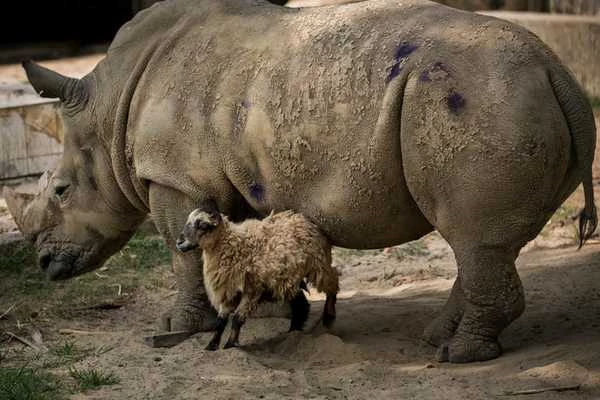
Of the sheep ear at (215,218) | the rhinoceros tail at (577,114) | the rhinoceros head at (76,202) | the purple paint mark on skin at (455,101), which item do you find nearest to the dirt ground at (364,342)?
the rhinoceros head at (76,202)

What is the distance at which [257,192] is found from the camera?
266 inches

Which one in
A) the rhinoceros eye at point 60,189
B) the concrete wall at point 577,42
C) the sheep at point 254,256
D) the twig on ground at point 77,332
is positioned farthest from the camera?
the concrete wall at point 577,42

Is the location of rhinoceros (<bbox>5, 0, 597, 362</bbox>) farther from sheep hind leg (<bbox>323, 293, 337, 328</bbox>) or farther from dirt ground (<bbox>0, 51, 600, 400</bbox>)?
sheep hind leg (<bbox>323, 293, 337, 328</bbox>)

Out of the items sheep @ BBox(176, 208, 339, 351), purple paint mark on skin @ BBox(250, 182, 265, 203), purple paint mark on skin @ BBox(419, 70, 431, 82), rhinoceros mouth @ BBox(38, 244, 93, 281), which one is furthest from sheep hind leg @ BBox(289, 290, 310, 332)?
purple paint mark on skin @ BBox(419, 70, 431, 82)

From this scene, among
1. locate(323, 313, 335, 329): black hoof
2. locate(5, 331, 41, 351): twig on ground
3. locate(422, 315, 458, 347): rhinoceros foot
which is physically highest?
locate(422, 315, 458, 347): rhinoceros foot

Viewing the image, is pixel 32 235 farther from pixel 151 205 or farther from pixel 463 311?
pixel 463 311

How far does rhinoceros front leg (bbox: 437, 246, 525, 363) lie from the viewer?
597 centimetres

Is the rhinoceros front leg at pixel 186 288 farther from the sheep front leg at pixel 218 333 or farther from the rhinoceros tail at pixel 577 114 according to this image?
the rhinoceros tail at pixel 577 114

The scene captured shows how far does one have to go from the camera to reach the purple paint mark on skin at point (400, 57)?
6070 mm

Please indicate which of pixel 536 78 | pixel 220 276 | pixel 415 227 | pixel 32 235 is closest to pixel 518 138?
pixel 536 78

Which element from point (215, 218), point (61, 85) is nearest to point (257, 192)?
point (215, 218)

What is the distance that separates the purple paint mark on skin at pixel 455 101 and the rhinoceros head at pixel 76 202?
2.41 meters

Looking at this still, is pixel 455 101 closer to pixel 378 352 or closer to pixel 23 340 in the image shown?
pixel 378 352

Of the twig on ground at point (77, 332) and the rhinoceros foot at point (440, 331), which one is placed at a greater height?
the rhinoceros foot at point (440, 331)
